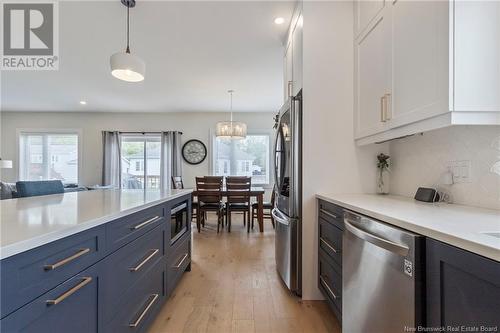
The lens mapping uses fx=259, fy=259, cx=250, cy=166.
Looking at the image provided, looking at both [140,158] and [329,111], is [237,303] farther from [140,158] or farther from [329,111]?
[140,158]

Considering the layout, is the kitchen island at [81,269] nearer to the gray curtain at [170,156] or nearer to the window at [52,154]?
the gray curtain at [170,156]

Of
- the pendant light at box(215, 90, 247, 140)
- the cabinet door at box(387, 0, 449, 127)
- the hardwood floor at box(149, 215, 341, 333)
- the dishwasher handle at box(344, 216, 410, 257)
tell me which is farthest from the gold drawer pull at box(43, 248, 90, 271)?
the pendant light at box(215, 90, 247, 140)

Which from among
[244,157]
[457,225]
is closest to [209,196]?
[244,157]

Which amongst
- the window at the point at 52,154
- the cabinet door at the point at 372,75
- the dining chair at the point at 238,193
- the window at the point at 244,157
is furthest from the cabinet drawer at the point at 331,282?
the window at the point at 52,154

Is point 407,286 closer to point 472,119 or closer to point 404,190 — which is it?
point 472,119

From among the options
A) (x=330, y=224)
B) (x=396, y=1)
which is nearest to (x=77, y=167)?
(x=330, y=224)

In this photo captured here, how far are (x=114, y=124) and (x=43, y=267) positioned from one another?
21.8ft

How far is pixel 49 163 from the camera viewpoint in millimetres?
6559

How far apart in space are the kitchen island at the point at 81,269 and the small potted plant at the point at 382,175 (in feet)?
5.82

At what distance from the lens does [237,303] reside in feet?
6.76

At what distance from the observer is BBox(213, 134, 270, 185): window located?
6570 millimetres

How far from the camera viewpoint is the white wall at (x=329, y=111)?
7.05 feet

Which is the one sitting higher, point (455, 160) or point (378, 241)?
point (455, 160)

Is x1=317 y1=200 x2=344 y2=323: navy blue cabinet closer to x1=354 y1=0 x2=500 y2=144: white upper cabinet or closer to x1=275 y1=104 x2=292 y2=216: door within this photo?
x1=275 y1=104 x2=292 y2=216: door
